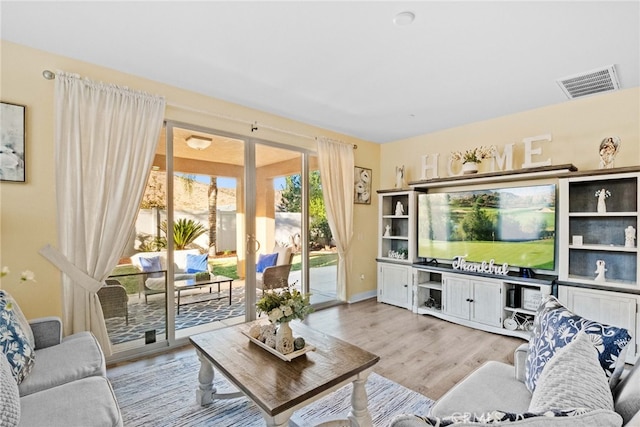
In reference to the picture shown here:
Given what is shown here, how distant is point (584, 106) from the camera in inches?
128

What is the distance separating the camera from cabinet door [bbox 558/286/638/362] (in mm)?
2699

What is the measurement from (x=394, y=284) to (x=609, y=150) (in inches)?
115

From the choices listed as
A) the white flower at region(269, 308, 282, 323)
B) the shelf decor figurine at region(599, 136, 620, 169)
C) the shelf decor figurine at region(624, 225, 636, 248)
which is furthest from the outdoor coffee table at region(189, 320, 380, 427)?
the shelf decor figurine at region(599, 136, 620, 169)

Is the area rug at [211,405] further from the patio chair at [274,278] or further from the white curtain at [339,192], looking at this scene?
the white curtain at [339,192]

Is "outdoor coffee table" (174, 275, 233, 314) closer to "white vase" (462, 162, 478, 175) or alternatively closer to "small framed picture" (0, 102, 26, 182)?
"small framed picture" (0, 102, 26, 182)

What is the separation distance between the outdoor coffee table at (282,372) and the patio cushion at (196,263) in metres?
1.30

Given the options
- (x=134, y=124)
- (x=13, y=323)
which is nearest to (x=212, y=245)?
(x=134, y=124)

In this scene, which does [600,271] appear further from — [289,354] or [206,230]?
[206,230]

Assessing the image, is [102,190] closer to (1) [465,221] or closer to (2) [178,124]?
(2) [178,124]

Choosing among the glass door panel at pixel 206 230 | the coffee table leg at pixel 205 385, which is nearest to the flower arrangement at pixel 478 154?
the glass door panel at pixel 206 230

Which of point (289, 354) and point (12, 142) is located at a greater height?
point (12, 142)

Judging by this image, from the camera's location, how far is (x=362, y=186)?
498cm

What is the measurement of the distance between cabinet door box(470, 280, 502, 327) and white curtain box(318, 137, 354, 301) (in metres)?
1.78

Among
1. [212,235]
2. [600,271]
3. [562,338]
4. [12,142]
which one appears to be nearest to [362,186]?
[212,235]
